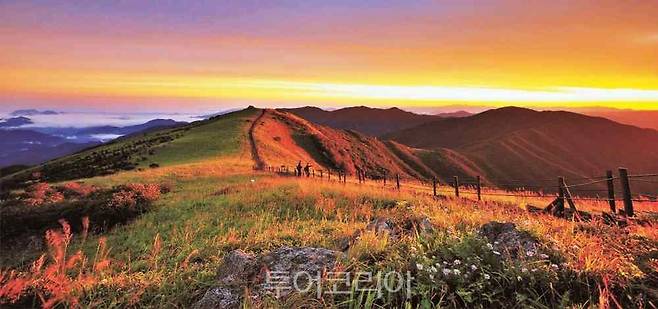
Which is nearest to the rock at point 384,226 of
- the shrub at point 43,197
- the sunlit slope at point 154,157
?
the shrub at point 43,197

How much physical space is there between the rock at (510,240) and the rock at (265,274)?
73.9 inches

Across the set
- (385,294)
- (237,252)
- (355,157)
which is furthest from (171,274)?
(355,157)

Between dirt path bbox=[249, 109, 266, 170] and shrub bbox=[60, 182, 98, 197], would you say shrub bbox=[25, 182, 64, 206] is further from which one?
dirt path bbox=[249, 109, 266, 170]

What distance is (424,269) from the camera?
13.6 ft

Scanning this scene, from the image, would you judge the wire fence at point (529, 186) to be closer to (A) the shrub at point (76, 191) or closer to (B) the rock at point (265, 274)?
(B) the rock at point (265, 274)

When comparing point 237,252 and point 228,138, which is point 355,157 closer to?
point 228,138

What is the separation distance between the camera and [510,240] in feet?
16.8

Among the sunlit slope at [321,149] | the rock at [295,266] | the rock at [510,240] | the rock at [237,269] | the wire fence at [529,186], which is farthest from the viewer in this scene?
the sunlit slope at [321,149]

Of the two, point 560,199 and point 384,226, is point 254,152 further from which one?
point 384,226

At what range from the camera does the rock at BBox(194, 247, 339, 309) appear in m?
4.38

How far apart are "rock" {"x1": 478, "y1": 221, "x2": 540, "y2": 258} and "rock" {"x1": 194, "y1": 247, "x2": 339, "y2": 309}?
6.16 feet

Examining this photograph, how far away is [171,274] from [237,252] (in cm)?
104

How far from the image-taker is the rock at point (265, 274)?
438 cm

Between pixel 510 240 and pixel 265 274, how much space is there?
9.47ft
